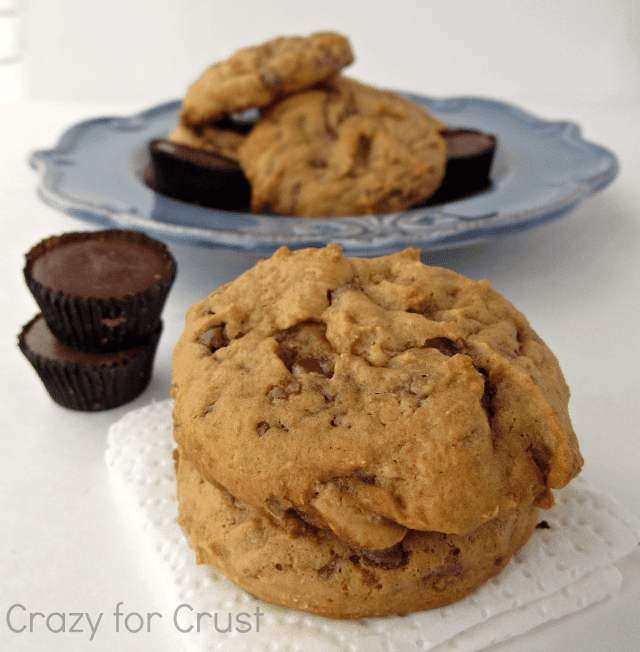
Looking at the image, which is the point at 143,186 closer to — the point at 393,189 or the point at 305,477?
the point at 393,189

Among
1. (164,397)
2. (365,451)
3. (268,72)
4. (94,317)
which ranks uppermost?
(268,72)

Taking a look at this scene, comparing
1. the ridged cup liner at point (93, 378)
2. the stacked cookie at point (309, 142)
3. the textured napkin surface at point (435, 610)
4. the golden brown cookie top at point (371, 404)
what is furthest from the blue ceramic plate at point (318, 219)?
the textured napkin surface at point (435, 610)

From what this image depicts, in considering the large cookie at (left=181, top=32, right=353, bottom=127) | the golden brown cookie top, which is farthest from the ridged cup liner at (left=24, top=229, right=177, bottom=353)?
the large cookie at (left=181, top=32, right=353, bottom=127)

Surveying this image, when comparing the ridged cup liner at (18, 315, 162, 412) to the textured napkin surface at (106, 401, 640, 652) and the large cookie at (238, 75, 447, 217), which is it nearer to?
the textured napkin surface at (106, 401, 640, 652)

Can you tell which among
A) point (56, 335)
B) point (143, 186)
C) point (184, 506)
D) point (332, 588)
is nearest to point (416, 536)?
point (332, 588)

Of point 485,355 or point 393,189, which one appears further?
point 393,189

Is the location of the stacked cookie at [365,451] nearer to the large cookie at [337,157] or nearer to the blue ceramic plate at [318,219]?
the blue ceramic plate at [318,219]

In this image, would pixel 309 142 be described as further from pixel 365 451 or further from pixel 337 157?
pixel 365 451

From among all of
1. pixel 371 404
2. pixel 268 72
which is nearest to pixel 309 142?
pixel 268 72
